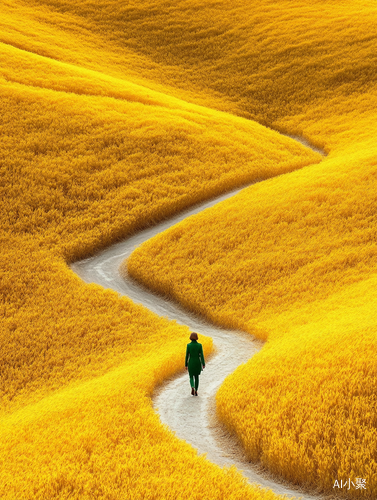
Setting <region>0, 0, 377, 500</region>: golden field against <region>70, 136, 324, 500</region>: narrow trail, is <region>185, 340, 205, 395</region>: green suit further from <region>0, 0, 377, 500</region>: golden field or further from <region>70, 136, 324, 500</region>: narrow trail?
<region>0, 0, 377, 500</region>: golden field

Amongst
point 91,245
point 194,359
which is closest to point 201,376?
point 194,359

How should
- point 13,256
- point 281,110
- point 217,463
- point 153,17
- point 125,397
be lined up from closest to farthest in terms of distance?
point 217,463 < point 125,397 < point 13,256 < point 281,110 < point 153,17

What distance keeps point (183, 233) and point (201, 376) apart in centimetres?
1160

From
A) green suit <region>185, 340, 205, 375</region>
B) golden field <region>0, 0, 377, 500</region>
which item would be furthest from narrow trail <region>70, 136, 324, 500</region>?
green suit <region>185, 340, 205, 375</region>

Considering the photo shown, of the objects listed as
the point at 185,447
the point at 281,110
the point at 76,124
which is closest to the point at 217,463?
the point at 185,447

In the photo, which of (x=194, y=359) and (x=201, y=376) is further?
(x=201, y=376)

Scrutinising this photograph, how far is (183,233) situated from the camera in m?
25.9

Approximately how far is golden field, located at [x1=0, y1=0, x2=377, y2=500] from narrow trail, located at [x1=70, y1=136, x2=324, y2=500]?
39cm

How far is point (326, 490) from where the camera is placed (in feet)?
29.7

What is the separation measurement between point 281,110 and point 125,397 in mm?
37965

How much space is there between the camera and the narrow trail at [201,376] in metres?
10.7

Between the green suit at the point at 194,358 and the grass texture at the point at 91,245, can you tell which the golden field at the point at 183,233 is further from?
the green suit at the point at 194,358

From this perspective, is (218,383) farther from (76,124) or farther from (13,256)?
(76,124)

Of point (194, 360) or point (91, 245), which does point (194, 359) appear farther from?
point (91, 245)
